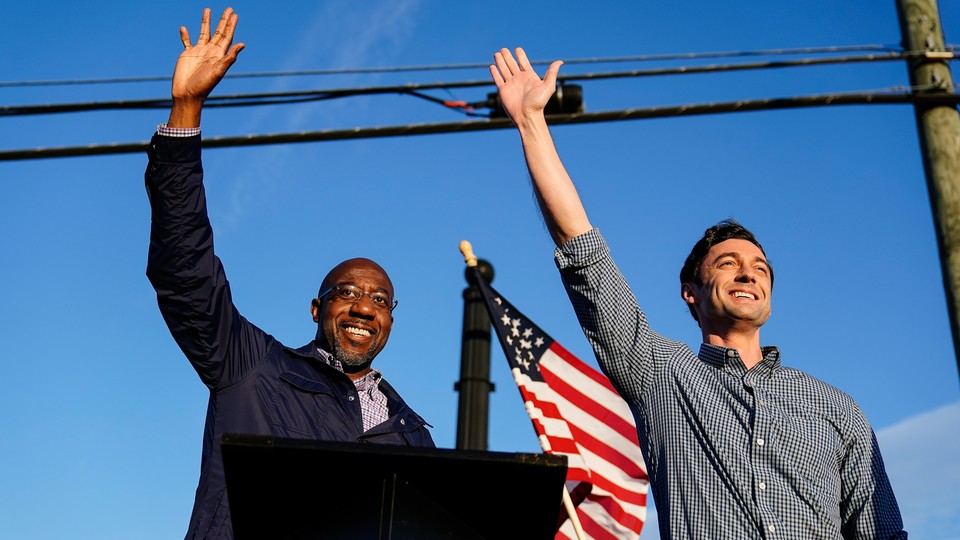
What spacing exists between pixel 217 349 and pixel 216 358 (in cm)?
3

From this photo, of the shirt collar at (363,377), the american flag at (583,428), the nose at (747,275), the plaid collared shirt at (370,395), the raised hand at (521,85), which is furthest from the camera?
the american flag at (583,428)

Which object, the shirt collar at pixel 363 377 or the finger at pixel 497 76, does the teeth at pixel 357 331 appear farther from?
the finger at pixel 497 76

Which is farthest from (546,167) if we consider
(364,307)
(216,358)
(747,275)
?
(216,358)

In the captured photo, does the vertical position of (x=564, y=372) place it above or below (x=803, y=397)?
above

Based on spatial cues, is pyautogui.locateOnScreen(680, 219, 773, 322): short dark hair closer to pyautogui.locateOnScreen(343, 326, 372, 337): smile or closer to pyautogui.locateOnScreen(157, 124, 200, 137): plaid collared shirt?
pyautogui.locateOnScreen(343, 326, 372, 337): smile

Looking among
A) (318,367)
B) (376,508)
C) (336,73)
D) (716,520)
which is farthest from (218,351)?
(336,73)

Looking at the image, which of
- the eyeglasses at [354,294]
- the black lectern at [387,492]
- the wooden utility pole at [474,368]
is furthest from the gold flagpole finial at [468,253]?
the black lectern at [387,492]

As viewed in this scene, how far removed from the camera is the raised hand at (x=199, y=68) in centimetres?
396

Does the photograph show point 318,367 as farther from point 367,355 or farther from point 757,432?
point 757,432

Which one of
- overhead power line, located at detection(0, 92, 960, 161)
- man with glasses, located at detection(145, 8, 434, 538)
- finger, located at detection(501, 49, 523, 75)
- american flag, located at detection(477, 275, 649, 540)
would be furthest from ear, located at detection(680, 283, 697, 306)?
overhead power line, located at detection(0, 92, 960, 161)

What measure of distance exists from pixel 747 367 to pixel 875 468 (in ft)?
1.74

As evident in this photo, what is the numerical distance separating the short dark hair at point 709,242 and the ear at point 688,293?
20 mm

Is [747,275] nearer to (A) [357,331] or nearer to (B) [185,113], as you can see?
(A) [357,331]

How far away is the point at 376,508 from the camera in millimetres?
2762
